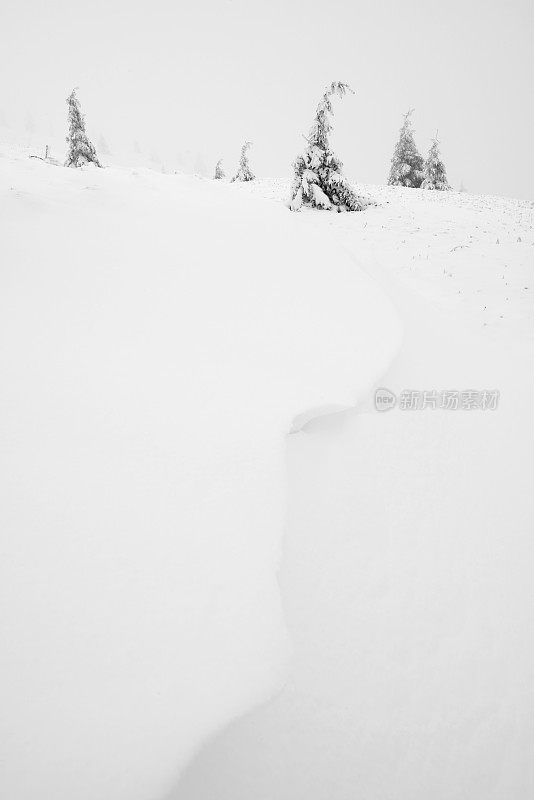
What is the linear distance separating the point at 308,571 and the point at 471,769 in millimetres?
2505

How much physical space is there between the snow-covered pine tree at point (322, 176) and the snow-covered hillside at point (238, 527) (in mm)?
8739

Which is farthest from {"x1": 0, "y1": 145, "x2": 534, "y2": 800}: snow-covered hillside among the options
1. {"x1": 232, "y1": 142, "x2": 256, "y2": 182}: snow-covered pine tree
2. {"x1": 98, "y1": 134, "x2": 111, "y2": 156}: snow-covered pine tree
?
{"x1": 98, "y1": 134, "x2": 111, "y2": 156}: snow-covered pine tree

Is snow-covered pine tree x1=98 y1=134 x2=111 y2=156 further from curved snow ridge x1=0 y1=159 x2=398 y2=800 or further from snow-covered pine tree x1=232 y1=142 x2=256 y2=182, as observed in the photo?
curved snow ridge x1=0 y1=159 x2=398 y2=800

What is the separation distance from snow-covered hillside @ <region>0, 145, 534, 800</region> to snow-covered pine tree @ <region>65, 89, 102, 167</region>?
51.3 ft

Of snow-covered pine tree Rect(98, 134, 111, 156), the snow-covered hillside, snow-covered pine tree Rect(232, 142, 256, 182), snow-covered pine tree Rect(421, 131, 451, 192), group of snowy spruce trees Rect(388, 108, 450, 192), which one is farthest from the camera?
snow-covered pine tree Rect(98, 134, 111, 156)

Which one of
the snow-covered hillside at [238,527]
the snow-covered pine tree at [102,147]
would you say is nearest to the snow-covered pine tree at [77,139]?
the snow-covered hillside at [238,527]

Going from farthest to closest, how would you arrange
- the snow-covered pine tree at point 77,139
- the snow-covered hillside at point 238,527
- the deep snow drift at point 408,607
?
1. the snow-covered pine tree at point 77,139
2. the deep snow drift at point 408,607
3. the snow-covered hillside at point 238,527

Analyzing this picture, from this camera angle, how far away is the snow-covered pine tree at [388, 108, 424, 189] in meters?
27.4

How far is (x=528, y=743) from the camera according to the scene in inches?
168

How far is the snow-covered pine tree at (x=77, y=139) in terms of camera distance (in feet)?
Result: 64.4

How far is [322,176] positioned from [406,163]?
18.1 metres

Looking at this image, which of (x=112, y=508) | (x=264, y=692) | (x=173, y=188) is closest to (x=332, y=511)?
(x=264, y=692)

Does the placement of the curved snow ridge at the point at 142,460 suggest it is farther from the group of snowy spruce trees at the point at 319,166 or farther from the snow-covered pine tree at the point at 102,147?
the snow-covered pine tree at the point at 102,147

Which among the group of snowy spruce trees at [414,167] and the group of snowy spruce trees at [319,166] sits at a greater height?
the group of snowy spruce trees at [414,167]
